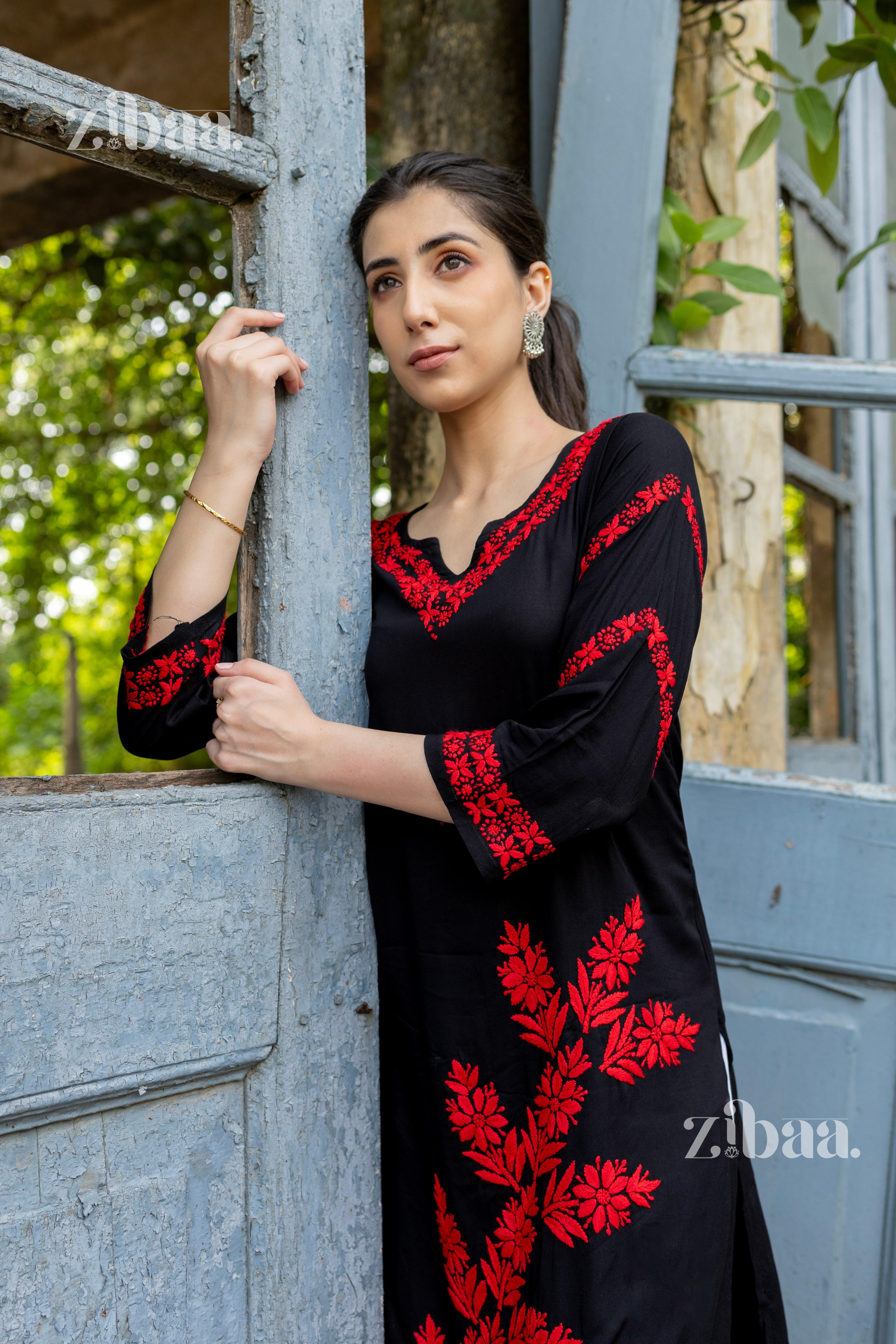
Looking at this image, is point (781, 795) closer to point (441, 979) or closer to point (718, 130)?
point (441, 979)

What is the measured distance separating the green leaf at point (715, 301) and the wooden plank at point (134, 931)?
1.08 metres

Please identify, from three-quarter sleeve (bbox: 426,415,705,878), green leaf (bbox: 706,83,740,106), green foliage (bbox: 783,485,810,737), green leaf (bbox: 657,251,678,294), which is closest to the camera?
three-quarter sleeve (bbox: 426,415,705,878)

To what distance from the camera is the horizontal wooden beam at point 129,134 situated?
0.92 meters

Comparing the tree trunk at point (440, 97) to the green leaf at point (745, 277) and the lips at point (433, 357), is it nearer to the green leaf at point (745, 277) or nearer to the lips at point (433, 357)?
the green leaf at point (745, 277)

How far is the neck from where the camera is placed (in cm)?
135

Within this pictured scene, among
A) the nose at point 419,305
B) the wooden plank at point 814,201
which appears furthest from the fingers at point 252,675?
the wooden plank at point 814,201

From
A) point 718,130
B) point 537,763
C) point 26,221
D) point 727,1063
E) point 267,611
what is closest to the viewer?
point 537,763

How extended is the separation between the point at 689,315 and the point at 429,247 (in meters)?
0.56

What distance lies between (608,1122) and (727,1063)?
228mm

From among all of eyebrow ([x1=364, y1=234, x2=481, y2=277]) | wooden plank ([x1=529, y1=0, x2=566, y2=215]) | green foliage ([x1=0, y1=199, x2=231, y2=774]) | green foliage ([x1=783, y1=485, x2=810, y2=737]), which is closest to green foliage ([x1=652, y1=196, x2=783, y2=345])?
wooden plank ([x1=529, y1=0, x2=566, y2=215])

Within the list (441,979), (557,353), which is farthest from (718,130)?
(441,979)

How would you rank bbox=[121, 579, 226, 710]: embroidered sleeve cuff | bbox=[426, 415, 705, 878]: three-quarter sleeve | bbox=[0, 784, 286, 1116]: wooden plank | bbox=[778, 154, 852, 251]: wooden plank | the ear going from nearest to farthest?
bbox=[0, 784, 286, 1116]: wooden plank → bbox=[426, 415, 705, 878]: three-quarter sleeve → bbox=[121, 579, 226, 710]: embroidered sleeve cuff → the ear → bbox=[778, 154, 852, 251]: wooden plank

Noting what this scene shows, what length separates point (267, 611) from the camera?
1132mm

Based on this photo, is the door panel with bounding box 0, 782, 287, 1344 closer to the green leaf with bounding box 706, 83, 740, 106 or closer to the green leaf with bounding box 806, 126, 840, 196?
the green leaf with bounding box 806, 126, 840, 196
